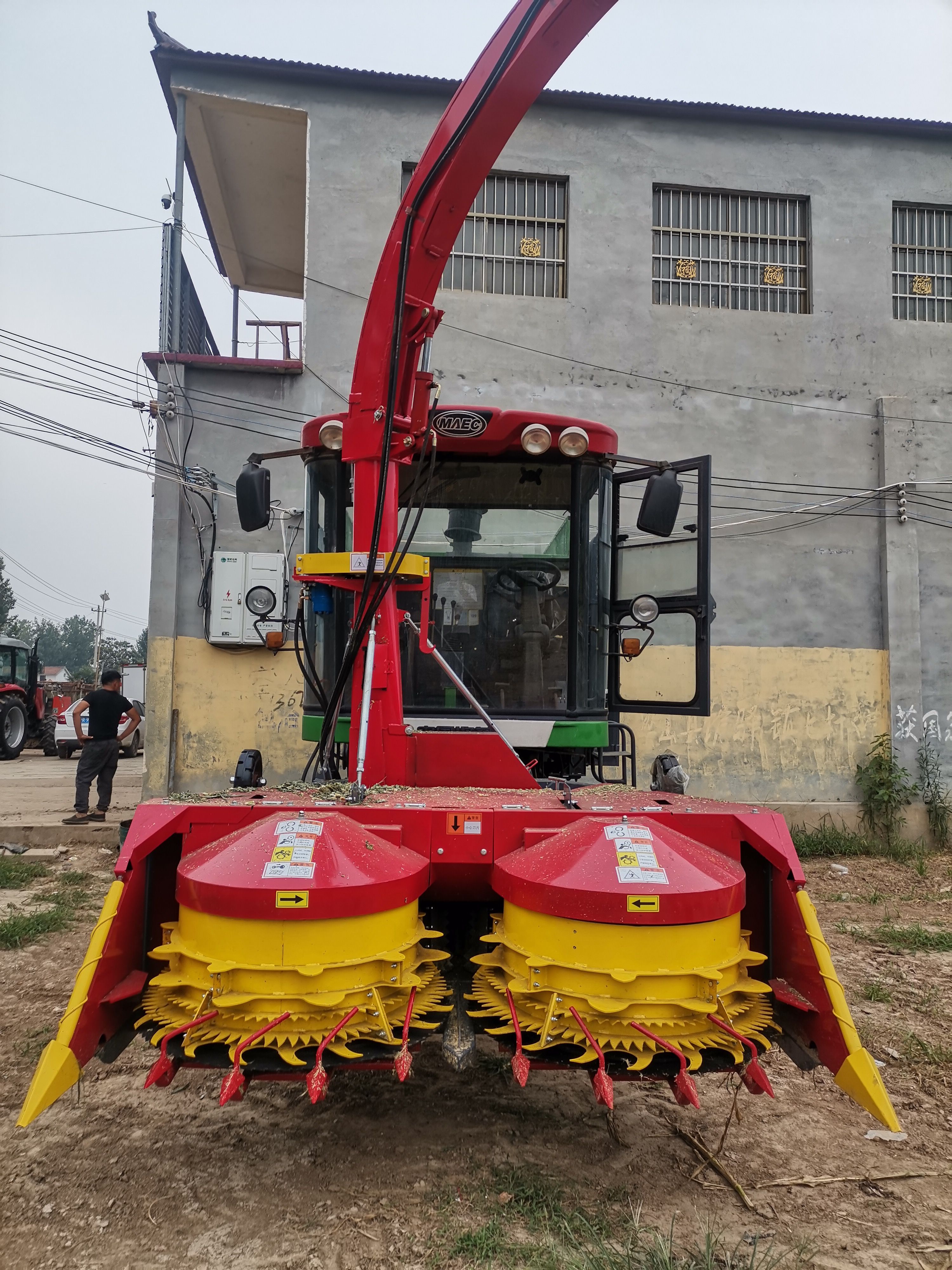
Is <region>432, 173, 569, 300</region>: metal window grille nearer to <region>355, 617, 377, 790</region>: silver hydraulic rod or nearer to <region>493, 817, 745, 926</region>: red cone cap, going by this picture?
<region>355, 617, 377, 790</region>: silver hydraulic rod

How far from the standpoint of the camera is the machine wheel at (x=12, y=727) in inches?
688

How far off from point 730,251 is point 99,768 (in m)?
9.01

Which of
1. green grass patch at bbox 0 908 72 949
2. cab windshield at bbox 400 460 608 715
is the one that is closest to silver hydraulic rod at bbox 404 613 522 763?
cab windshield at bbox 400 460 608 715

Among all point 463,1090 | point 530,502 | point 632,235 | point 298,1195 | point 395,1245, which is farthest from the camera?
point 632,235

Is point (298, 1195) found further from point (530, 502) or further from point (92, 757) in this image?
point (92, 757)

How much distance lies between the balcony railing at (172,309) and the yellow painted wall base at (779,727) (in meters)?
6.37

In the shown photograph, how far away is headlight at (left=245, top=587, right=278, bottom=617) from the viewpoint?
4020mm

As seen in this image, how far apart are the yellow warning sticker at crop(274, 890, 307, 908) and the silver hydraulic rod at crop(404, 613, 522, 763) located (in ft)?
5.26

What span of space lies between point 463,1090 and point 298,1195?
94cm

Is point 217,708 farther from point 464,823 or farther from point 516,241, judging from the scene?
point 464,823

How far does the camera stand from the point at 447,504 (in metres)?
4.36

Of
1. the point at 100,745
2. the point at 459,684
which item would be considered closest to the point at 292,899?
the point at 459,684

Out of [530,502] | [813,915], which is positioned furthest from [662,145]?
[813,915]

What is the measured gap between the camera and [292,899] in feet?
7.99
